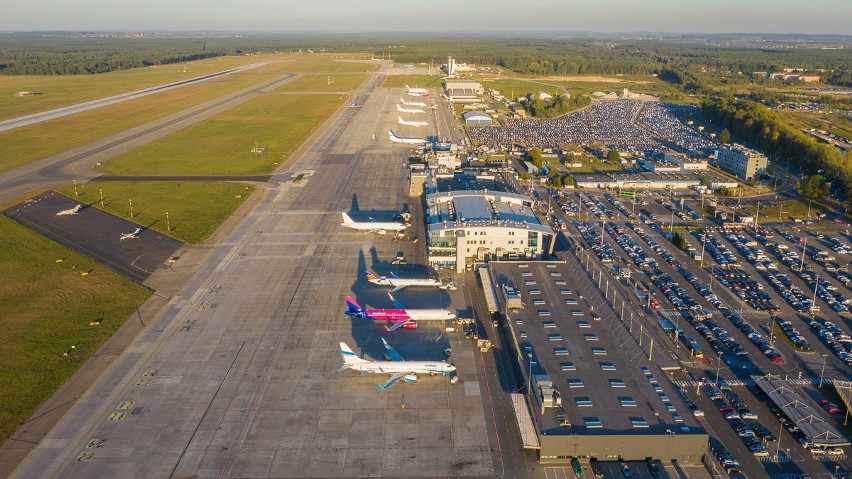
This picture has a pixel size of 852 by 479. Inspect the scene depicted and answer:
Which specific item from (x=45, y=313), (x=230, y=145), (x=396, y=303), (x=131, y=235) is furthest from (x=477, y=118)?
(x=45, y=313)

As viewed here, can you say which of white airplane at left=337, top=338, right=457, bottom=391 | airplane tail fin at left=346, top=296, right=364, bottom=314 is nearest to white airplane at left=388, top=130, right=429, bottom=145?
airplane tail fin at left=346, top=296, right=364, bottom=314

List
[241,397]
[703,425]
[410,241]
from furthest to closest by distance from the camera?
[410,241]
[241,397]
[703,425]

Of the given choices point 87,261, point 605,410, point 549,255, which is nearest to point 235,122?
point 87,261

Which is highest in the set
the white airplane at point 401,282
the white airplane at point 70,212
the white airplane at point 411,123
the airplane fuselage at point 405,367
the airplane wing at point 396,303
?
the white airplane at point 411,123

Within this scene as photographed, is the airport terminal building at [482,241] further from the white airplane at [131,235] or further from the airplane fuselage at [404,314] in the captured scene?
the white airplane at [131,235]

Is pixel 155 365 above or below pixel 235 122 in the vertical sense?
below

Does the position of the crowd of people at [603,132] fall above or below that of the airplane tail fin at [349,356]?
above

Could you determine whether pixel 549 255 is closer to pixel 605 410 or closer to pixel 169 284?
pixel 605 410

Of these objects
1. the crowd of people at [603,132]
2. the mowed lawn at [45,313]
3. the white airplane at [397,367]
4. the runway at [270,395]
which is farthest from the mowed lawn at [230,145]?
the white airplane at [397,367]
